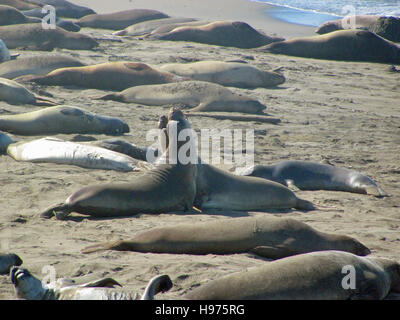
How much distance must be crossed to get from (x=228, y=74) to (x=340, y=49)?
4.03m

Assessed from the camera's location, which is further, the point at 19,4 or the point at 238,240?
the point at 19,4

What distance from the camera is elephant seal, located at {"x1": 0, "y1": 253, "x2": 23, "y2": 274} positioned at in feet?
11.1

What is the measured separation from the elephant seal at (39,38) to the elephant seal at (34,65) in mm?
1722

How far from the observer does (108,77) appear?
9195 mm

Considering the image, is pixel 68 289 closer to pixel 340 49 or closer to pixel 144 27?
pixel 340 49

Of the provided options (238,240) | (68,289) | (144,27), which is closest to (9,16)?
(144,27)

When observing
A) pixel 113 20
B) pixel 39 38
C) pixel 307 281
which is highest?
pixel 113 20

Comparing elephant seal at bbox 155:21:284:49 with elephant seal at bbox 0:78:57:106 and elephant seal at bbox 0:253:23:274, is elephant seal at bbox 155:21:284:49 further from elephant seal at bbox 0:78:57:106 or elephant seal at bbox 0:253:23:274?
elephant seal at bbox 0:253:23:274

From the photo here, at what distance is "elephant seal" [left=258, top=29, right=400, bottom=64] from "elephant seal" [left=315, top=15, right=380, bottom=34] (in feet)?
6.97

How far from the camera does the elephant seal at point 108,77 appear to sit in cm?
905

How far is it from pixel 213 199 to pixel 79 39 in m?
7.04

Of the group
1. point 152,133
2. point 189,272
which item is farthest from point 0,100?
point 189,272

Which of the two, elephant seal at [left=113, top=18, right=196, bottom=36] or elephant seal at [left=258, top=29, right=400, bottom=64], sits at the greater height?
elephant seal at [left=113, top=18, right=196, bottom=36]

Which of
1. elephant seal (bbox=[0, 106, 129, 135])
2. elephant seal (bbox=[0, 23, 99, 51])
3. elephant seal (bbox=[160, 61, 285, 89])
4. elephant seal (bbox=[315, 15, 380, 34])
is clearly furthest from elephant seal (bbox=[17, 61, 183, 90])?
elephant seal (bbox=[315, 15, 380, 34])
